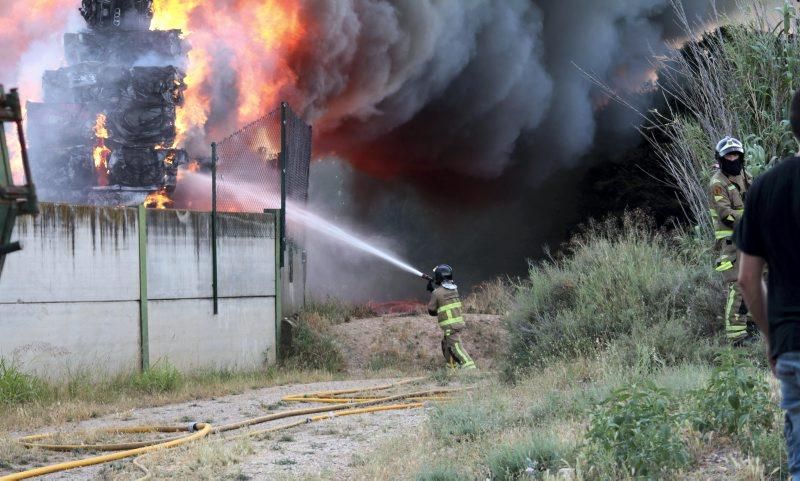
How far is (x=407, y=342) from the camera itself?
15320 mm

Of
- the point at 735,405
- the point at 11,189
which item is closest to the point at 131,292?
the point at 11,189

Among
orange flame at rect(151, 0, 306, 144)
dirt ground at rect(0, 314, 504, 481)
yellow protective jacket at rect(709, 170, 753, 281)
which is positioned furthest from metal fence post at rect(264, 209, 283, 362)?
yellow protective jacket at rect(709, 170, 753, 281)

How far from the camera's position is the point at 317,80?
20703 mm

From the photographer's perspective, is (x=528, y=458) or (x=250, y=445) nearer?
(x=528, y=458)

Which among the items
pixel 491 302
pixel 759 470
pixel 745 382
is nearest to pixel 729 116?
pixel 745 382

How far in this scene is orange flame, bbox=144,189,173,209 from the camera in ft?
61.6

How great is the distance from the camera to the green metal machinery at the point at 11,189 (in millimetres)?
4543

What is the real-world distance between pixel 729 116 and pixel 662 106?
14337 millimetres

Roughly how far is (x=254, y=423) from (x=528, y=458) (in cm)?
401

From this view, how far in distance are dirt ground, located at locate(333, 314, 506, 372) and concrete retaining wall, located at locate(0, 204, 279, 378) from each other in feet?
4.66

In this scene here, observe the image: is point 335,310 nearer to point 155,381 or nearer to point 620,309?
point 155,381

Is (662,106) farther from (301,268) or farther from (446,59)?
(301,268)

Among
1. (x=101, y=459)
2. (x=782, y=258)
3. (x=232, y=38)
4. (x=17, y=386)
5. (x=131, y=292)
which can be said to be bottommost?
(x=101, y=459)

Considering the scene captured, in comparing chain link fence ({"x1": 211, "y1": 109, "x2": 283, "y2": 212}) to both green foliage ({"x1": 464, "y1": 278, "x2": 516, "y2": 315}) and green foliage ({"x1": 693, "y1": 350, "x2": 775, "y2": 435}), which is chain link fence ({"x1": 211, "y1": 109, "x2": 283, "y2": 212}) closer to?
green foliage ({"x1": 464, "y1": 278, "x2": 516, "y2": 315})
